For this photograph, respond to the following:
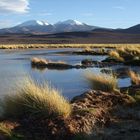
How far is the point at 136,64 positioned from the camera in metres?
26.9

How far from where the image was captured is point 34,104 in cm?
866

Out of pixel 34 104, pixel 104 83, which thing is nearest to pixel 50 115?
pixel 34 104

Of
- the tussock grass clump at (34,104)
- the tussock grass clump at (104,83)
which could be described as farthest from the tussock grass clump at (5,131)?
the tussock grass clump at (104,83)

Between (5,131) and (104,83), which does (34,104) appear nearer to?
(5,131)

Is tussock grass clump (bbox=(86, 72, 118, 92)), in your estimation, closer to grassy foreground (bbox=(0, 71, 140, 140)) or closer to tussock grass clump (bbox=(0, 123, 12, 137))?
grassy foreground (bbox=(0, 71, 140, 140))

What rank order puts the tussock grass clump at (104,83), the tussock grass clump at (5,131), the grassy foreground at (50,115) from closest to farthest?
the tussock grass clump at (5,131)
the grassy foreground at (50,115)
the tussock grass clump at (104,83)

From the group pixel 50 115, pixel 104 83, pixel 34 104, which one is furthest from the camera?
pixel 104 83

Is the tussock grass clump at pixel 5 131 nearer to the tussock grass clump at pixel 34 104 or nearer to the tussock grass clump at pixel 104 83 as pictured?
the tussock grass clump at pixel 34 104

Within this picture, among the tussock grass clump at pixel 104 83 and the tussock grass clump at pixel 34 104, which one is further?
the tussock grass clump at pixel 104 83

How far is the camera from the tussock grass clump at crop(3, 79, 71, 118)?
8.47m

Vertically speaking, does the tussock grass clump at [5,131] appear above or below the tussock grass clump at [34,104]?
below

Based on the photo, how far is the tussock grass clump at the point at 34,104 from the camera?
847cm

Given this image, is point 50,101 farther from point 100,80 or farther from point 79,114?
point 100,80

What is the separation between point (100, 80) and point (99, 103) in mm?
2634
